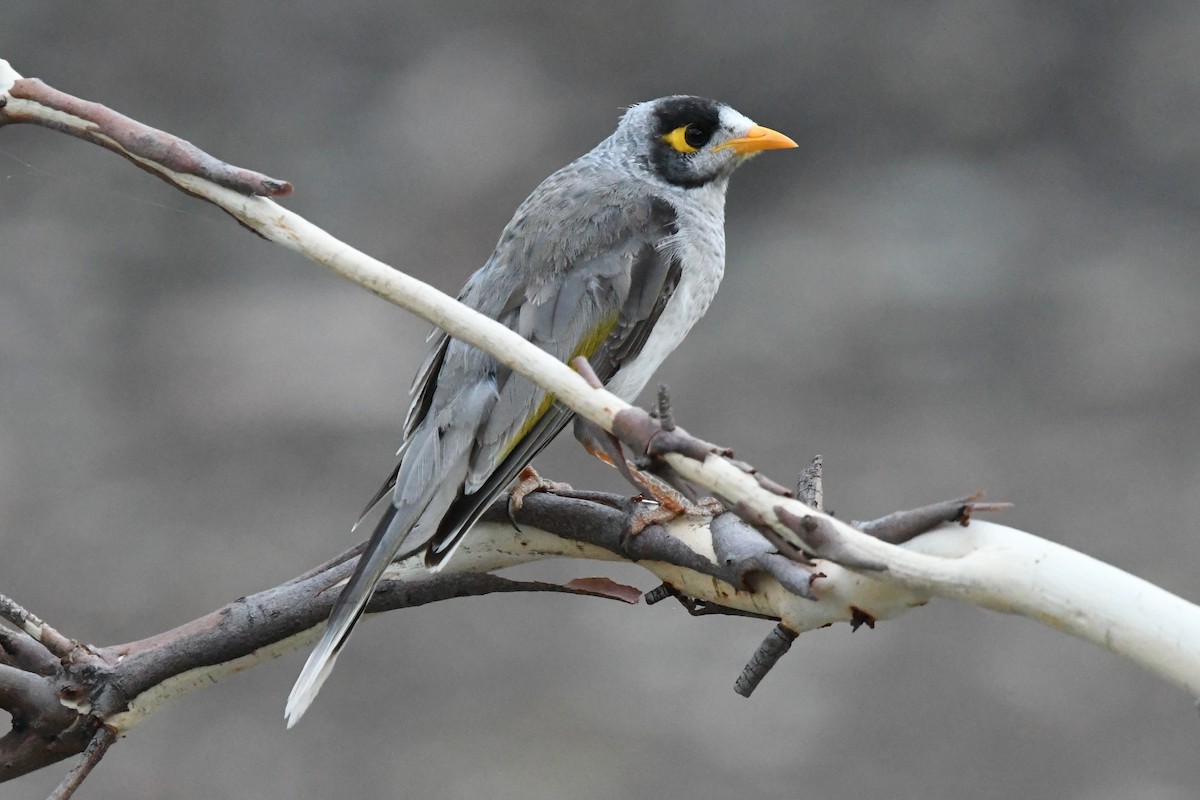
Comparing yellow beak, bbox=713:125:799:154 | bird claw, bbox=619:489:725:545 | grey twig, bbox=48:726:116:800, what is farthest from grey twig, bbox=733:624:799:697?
yellow beak, bbox=713:125:799:154

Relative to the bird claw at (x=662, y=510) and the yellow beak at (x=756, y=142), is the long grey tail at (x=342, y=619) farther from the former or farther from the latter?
the yellow beak at (x=756, y=142)

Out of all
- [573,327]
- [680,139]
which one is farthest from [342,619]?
[680,139]

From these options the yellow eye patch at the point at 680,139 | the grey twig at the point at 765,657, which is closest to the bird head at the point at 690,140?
the yellow eye patch at the point at 680,139

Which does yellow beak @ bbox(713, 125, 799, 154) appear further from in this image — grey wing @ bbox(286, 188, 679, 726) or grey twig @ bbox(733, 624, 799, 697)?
grey twig @ bbox(733, 624, 799, 697)

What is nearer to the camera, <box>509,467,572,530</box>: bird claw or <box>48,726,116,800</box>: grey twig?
<box>48,726,116,800</box>: grey twig

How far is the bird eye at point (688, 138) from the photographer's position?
175 cm

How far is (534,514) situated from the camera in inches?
48.5

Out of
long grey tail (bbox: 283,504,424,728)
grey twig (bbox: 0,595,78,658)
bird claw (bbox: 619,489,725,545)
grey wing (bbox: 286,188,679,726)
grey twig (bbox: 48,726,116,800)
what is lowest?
grey twig (bbox: 48,726,116,800)

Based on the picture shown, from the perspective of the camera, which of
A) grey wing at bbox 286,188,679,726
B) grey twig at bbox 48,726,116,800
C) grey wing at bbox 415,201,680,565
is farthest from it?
grey wing at bbox 415,201,680,565

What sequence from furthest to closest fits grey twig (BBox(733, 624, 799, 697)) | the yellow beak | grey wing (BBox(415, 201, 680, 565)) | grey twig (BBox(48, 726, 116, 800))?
the yellow beak → grey wing (BBox(415, 201, 680, 565)) → grey twig (BBox(48, 726, 116, 800)) → grey twig (BBox(733, 624, 799, 697))

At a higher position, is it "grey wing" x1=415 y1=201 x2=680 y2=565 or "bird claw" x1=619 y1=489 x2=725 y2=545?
"grey wing" x1=415 y1=201 x2=680 y2=565

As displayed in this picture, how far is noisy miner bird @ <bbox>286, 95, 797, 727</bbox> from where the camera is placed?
1232 millimetres

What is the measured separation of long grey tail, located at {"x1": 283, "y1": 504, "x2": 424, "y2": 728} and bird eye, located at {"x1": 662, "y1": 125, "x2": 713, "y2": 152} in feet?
2.56

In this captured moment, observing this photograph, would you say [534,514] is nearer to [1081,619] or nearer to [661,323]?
[661,323]
